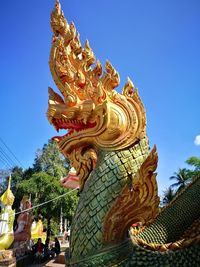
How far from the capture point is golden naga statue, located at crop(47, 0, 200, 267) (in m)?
1.57

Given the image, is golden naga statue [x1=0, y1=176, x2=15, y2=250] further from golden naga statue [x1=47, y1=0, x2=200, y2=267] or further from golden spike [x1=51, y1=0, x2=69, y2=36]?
golden spike [x1=51, y1=0, x2=69, y2=36]

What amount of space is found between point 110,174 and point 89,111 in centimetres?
57

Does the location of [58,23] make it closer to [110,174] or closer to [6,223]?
[110,174]

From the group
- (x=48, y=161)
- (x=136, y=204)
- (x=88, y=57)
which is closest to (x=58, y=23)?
(x=88, y=57)

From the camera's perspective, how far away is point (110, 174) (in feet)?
6.07

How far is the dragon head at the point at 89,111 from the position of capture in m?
2.00

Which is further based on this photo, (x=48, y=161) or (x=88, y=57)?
(x=48, y=161)

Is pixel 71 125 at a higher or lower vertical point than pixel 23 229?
lower

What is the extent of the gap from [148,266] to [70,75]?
1.65m

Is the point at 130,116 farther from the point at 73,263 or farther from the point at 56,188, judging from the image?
the point at 56,188

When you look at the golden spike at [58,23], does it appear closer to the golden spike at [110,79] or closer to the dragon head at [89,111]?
the dragon head at [89,111]

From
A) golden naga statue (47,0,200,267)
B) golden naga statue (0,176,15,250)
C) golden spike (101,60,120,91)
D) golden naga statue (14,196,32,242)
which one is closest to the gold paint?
golden naga statue (47,0,200,267)

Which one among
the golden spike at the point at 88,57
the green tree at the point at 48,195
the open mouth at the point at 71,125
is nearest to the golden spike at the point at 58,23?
the golden spike at the point at 88,57

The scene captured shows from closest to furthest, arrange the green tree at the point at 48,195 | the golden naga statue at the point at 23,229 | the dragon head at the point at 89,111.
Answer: the dragon head at the point at 89,111 → the golden naga statue at the point at 23,229 → the green tree at the point at 48,195
